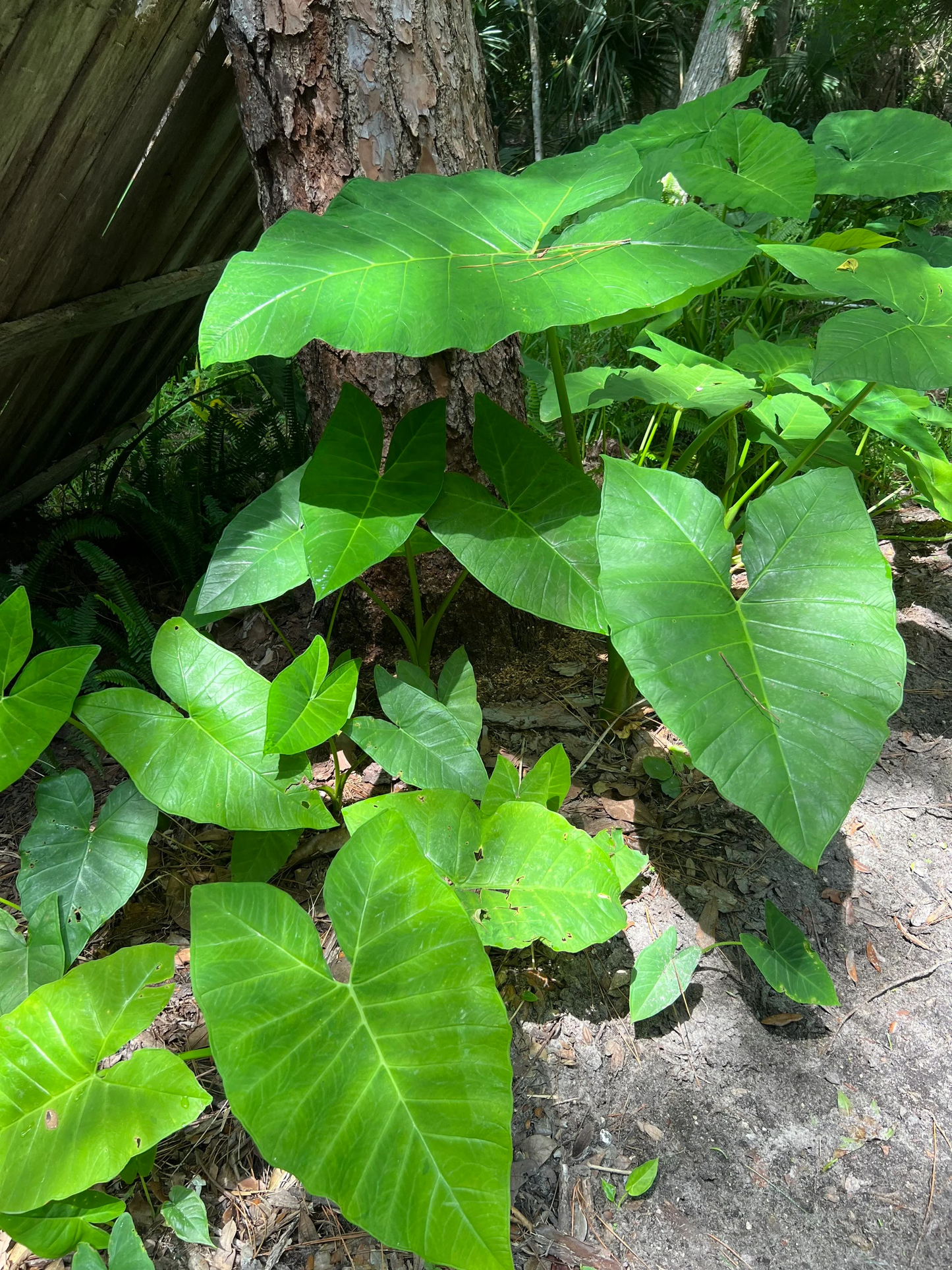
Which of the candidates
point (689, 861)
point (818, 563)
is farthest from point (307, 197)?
point (689, 861)

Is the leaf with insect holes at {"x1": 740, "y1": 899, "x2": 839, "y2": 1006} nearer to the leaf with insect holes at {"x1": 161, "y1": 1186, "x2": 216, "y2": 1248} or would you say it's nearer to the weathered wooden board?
the leaf with insect holes at {"x1": 161, "y1": 1186, "x2": 216, "y2": 1248}

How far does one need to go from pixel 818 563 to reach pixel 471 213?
2.65 ft

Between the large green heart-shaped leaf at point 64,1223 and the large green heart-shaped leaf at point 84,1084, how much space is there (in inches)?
2.1

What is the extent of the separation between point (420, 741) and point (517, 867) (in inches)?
11.1

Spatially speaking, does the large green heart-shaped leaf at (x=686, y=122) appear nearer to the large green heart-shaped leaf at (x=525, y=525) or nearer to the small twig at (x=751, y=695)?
the large green heart-shaped leaf at (x=525, y=525)

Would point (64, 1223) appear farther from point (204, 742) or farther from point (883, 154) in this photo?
point (883, 154)

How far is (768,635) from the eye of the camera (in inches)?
41.8

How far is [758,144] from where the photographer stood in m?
1.61

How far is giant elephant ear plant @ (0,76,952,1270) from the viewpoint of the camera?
842 mm

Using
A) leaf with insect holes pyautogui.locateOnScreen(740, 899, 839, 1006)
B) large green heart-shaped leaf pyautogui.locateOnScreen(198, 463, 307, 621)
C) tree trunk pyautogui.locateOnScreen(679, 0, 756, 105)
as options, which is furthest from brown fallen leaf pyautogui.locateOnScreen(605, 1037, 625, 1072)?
tree trunk pyautogui.locateOnScreen(679, 0, 756, 105)

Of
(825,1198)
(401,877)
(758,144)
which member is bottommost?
(825,1198)

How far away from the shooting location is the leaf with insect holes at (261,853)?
50.1 inches

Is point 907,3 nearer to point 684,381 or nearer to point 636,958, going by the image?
point 684,381

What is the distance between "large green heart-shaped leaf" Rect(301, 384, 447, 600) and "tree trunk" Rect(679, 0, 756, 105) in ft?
18.0
